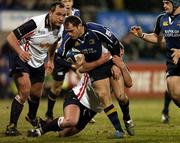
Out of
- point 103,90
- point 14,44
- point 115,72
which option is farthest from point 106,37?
point 14,44

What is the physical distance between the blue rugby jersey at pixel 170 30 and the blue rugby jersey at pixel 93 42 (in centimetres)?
160

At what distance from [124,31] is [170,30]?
14.9m

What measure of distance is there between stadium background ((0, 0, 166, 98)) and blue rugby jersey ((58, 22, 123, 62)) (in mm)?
13742

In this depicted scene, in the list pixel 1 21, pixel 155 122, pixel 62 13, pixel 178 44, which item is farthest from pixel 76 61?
pixel 1 21

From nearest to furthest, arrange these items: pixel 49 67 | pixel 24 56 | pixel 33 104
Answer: pixel 24 56 < pixel 33 104 < pixel 49 67

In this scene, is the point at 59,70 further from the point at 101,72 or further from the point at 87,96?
the point at 87,96

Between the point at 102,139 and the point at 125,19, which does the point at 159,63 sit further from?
the point at 102,139

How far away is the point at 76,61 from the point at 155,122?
11.8ft

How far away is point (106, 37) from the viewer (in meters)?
11.0

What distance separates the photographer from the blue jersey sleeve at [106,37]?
36.1 feet

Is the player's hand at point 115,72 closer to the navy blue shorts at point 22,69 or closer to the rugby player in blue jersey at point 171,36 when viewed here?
the rugby player in blue jersey at point 171,36

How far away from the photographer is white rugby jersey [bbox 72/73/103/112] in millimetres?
10969

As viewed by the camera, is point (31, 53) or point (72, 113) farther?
point (31, 53)

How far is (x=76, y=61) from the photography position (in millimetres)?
11914
